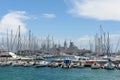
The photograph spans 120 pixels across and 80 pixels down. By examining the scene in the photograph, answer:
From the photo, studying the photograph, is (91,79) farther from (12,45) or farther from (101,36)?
(12,45)

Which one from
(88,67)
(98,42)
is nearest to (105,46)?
(98,42)

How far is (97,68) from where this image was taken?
110 meters

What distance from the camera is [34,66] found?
12012 cm

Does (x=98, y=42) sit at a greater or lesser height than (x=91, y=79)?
greater

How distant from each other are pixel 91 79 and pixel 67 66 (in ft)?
113

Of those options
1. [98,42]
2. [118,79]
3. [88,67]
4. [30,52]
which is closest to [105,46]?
[98,42]

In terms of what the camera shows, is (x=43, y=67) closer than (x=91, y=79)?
No

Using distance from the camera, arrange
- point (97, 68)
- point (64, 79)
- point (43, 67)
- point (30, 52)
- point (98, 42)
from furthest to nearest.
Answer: point (30, 52) < point (98, 42) < point (43, 67) < point (97, 68) < point (64, 79)

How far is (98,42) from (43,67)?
4655 centimetres

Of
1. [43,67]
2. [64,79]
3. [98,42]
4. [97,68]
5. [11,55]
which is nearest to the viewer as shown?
[64,79]

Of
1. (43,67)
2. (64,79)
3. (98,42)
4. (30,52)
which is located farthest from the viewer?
(30,52)

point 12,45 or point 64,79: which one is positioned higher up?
point 12,45

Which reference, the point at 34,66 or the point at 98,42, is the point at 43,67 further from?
the point at 98,42

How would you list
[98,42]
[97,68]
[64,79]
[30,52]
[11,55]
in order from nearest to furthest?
[64,79]
[97,68]
[11,55]
[98,42]
[30,52]
